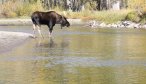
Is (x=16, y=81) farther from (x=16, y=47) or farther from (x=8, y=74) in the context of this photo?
(x=16, y=47)

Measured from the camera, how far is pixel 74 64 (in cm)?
1723

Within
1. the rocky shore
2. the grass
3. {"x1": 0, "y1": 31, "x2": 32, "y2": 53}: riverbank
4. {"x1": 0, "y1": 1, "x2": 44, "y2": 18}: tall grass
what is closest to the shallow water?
{"x1": 0, "y1": 31, "x2": 32, "y2": 53}: riverbank

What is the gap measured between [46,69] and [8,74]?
159 cm

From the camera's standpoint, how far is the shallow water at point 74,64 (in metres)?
14.2

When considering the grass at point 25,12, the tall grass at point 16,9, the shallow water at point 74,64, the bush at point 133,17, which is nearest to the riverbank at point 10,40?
the shallow water at point 74,64

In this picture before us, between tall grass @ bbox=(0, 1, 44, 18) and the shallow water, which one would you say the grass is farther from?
the shallow water

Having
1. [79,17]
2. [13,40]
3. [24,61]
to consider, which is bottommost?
[79,17]

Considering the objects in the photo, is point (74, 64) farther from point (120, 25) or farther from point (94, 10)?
point (94, 10)

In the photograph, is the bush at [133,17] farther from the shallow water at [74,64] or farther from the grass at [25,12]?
the shallow water at [74,64]

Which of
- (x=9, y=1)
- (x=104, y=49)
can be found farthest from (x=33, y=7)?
(x=104, y=49)

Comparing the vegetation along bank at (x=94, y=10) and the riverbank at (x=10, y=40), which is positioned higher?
the riverbank at (x=10, y=40)

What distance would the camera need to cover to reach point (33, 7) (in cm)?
6481

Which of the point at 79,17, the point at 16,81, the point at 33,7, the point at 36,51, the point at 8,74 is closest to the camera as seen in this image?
the point at 16,81

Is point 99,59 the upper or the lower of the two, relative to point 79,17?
upper
